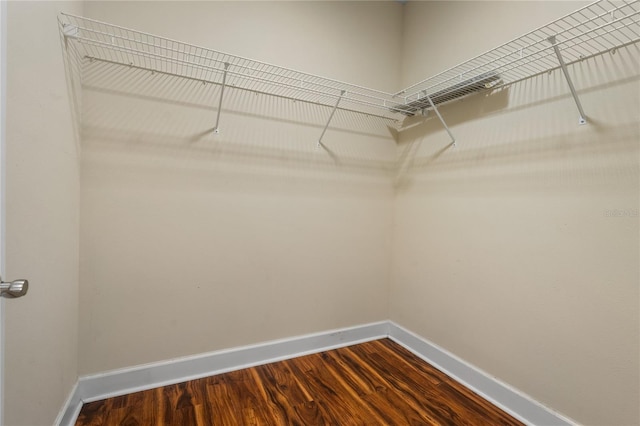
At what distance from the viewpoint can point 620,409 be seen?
1.12m

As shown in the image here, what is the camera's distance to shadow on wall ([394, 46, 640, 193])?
44.5 inches

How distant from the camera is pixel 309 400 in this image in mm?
1501

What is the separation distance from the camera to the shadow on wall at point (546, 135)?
1.13 metres

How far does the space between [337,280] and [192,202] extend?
3.65 feet

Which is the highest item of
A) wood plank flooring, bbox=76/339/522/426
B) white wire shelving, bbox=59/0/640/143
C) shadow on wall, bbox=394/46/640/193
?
white wire shelving, bbox=59/0/640/143

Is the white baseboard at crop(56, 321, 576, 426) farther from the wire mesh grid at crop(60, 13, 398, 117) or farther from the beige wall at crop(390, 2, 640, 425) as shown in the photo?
the wire mesh grid at crop(60, 13, 398, 117)

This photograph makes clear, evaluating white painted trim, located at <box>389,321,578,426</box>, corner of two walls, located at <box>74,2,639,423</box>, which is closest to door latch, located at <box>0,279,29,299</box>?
corner of two walls, located at <box>74,2,639,423</box>

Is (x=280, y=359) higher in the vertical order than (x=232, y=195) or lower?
lower

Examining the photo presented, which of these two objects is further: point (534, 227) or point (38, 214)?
point (534, 227)

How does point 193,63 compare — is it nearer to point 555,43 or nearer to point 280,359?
point 555,43

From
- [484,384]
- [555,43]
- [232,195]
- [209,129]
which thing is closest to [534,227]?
[555,43]

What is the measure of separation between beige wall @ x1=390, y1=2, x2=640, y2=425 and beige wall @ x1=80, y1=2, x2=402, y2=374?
0.41 metres

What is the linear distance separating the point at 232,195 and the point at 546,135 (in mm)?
1669

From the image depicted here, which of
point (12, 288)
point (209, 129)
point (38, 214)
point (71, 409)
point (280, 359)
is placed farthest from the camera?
point (280, 359)
